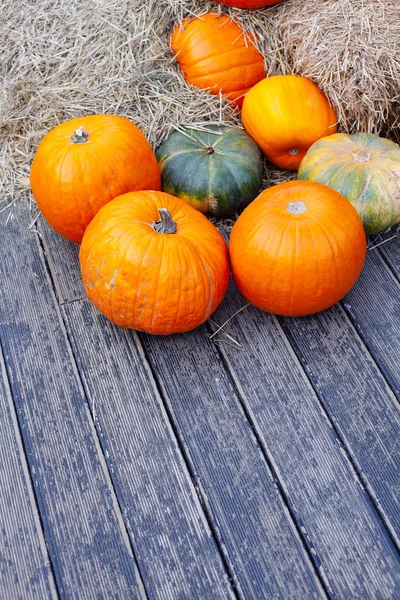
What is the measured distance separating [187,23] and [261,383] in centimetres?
196

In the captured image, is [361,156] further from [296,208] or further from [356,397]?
[356,397]

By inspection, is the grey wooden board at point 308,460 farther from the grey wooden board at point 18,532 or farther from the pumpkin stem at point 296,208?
the grey wooden board at point 18,532

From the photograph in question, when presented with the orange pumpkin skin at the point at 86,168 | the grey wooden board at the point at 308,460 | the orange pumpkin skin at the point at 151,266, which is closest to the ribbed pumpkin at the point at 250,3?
the orange pumpkin skin at the point at 86,168

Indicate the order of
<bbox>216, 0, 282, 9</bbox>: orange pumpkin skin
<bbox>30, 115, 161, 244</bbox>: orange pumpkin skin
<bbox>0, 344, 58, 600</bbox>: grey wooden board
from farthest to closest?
<bbox>216, 0, 282, 9</bbox>: orange pumpkin skin
<bbox>30, 115, 161, 244</bbox>: orange pumpkin skin
<bbox>0, 344, 58, 600</bbox>: grey wooden board

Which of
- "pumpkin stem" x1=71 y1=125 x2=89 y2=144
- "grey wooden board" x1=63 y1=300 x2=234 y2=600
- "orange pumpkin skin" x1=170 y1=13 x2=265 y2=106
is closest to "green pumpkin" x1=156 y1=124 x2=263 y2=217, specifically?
"orange pumpkin skin" x1=170 y1=13 x2=265 y2=106

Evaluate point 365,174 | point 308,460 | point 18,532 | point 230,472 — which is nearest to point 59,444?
point 18,532

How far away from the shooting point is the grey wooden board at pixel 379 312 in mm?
2295

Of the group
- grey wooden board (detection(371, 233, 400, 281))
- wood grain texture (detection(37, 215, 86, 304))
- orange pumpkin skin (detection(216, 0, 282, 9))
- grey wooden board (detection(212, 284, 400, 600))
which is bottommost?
grey wooden board (detection(212, 284, 400, 600))

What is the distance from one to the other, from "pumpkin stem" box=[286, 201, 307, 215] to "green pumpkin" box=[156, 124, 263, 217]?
538 mm

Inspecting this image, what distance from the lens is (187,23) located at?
3033 millimetres

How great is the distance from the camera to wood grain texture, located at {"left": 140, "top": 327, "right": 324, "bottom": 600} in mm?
1828

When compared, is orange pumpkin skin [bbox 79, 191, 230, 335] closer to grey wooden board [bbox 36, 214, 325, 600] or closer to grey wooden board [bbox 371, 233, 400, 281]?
grey wooden board [bbox 36, 214, 325, 600]

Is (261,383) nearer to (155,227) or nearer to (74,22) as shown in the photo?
(155,227)

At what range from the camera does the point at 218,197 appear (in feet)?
8.88
